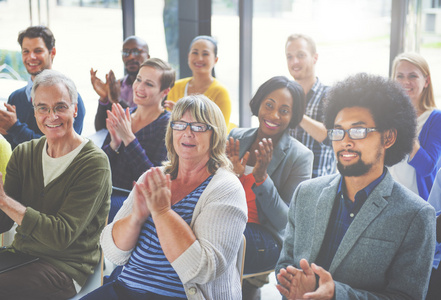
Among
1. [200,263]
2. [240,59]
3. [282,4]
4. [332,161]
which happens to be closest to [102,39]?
[240,59]

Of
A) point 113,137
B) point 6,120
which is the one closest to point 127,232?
point 113,137

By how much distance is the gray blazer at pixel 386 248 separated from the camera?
1.54m

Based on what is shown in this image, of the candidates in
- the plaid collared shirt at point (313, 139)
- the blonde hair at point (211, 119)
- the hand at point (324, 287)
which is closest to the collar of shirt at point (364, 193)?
the hand at point (324, 287)

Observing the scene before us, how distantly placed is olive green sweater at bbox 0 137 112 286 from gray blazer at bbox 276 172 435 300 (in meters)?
0.97

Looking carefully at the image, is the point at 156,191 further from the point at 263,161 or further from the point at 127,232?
the point at 263,161

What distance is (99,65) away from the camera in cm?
530

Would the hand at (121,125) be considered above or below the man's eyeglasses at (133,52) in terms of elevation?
below

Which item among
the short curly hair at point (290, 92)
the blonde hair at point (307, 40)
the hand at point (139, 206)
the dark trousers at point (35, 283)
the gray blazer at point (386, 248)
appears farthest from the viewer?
the blonde hair at point (307, 40)

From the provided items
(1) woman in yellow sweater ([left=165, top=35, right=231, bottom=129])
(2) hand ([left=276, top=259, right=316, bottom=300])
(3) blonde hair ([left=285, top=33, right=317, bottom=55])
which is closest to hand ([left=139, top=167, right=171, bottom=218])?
(2) hand ([left=276, top=259, right=316, bottom=300])

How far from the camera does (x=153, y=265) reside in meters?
1.84

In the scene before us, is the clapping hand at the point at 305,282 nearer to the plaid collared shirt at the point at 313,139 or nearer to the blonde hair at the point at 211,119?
the blonde hair at the point at 211,119

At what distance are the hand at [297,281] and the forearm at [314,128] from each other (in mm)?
1312

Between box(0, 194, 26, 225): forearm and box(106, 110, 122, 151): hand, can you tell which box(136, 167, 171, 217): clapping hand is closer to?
box(0, 194, 26, 225): forearm

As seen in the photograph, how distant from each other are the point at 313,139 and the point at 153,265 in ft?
4.70
